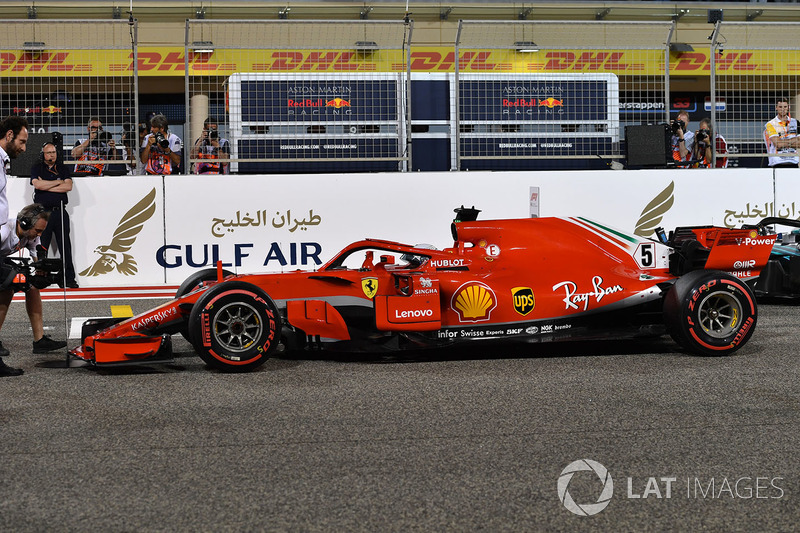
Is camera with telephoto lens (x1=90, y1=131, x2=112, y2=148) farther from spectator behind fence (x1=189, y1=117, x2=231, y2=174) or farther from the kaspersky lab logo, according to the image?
the kaspersky lab logo

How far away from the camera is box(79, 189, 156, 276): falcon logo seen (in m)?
11.7

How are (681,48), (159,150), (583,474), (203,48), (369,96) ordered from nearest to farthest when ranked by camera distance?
(583,474)
(159,150)
(369,96)
(203,48)
(681,48)

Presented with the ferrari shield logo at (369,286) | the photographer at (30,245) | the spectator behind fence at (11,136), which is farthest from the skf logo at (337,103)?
the ferrari shield logo at (369,286)

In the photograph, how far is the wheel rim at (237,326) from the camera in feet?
20.7

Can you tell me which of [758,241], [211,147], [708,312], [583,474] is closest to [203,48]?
[211,147]

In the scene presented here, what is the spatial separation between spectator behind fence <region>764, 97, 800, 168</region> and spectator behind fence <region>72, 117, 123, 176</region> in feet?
28.7

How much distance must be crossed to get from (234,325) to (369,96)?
686 cm

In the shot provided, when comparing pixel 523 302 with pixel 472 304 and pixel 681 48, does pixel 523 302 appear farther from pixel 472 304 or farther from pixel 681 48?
pixel 681 48

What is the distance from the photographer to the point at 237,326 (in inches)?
251

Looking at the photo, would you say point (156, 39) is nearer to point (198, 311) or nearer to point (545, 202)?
point (545, 202)

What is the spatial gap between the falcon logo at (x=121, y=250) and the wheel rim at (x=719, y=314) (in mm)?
7142

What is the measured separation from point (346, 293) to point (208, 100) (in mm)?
6669

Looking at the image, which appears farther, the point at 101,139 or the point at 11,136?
the point at 101,139

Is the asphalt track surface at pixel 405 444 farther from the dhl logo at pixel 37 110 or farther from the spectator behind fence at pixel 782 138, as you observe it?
the spectator behind fence at pixel 782 138
